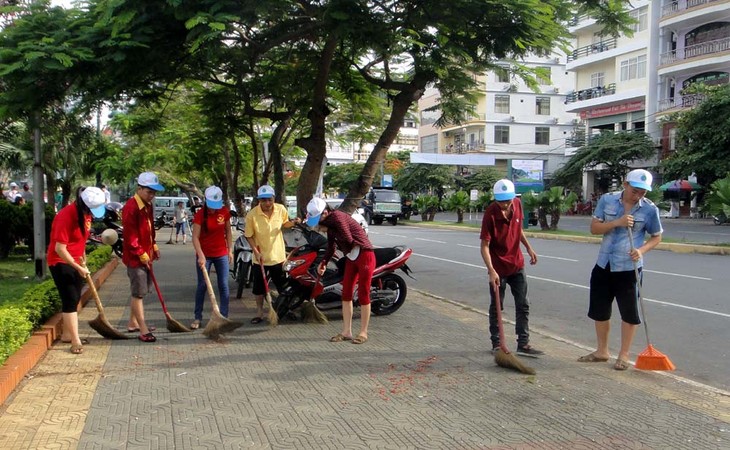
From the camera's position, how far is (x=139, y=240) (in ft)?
22.9

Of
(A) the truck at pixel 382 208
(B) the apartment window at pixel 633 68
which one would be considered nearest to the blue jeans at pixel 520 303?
(A) the truck at pixel 382 208

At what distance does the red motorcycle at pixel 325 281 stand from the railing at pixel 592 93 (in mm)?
40969

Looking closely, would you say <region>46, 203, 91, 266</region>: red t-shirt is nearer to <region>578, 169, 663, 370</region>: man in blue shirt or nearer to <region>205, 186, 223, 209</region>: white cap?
<region>205, 186, 223, 209</region>: white cap

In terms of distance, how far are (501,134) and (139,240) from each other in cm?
5378

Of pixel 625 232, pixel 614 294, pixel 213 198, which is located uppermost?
pixel 213 198

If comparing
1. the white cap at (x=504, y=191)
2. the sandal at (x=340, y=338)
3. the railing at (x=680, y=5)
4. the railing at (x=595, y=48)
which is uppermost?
the railing at (x=680, y=5)

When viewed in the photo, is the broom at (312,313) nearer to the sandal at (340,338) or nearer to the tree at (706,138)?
the sandal at (340,338)

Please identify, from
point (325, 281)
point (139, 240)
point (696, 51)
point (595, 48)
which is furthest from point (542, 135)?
point (139, 240)

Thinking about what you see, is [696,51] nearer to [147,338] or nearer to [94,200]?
[147,338]

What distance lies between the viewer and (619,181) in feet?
137

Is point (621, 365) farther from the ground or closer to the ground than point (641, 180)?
closer to the ground

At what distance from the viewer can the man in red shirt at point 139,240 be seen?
693 centimetres

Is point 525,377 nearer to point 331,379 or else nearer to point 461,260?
point 331,379

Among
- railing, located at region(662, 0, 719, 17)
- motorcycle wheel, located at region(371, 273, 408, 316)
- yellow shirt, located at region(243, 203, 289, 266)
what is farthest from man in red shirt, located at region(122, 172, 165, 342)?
railing, located at region(662, 0, 719, 17)
